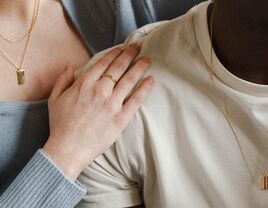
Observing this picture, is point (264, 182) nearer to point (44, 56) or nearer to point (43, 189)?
point (43, 189)

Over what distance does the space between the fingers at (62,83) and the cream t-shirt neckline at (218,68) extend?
1.02 ft

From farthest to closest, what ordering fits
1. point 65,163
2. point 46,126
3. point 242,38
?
1. point 46,126
2. point 65,163
3. point 242,38

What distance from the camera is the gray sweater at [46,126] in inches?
38.2

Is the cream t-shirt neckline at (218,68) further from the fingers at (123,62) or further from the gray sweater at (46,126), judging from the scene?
the gray sweater at (46,126)

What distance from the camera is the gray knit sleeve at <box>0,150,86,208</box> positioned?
0.97 meters

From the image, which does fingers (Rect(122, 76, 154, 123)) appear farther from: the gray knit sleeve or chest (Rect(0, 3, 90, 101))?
chest (Rect(0, 3, 90, 101))

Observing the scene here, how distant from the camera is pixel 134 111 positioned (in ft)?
3.12

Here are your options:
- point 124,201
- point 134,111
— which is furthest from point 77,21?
Result: point 124,201

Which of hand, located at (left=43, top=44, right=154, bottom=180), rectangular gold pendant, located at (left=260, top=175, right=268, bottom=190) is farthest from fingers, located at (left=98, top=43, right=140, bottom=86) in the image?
rectangular gold pendant, located at (left=260, top=175, right=268, bottom=190)

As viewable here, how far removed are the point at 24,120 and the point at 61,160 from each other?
156mm

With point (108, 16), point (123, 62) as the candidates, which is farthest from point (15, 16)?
point (123, 62)

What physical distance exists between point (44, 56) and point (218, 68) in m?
0.46

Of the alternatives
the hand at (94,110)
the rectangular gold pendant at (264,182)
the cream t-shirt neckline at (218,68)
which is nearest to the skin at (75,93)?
the hand at (94,110)

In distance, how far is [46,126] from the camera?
1.11 meters
